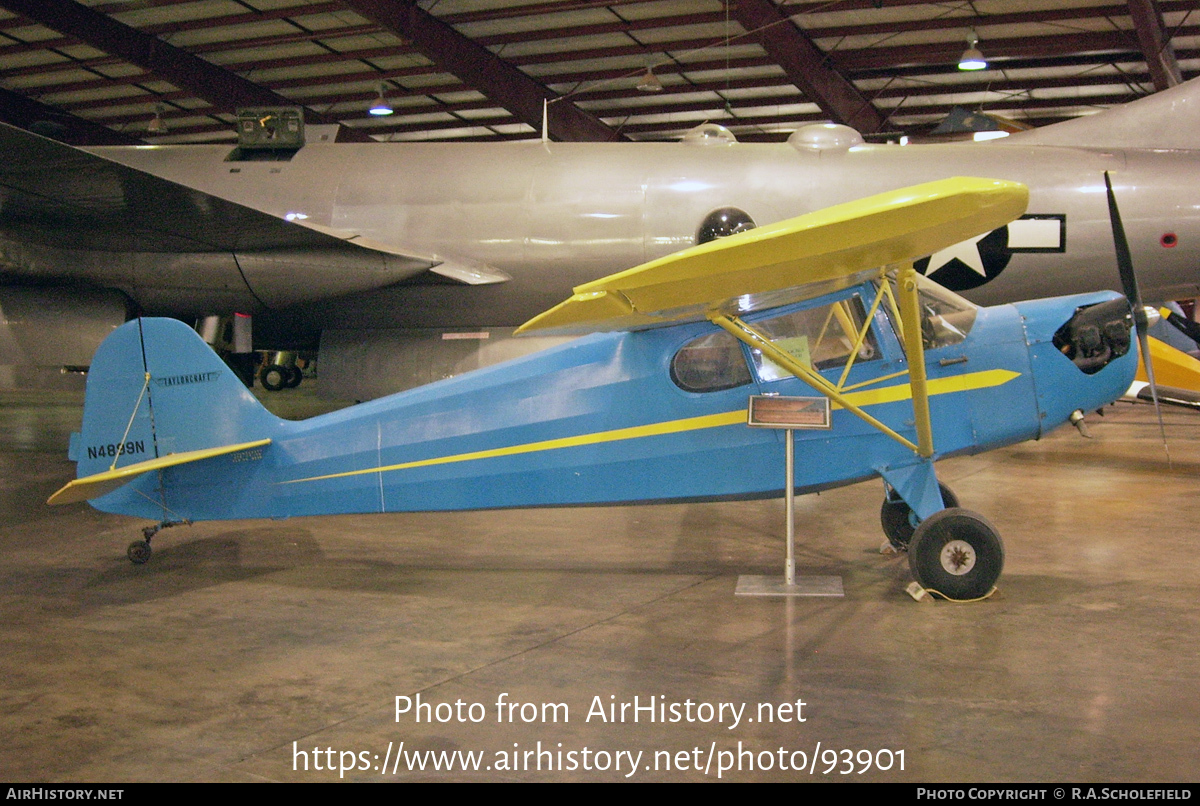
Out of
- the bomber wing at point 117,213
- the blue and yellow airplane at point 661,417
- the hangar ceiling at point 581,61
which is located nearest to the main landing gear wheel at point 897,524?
the blue and yellow airplane at point 661,417

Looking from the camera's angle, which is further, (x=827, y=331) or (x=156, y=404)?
(x=156, y=404)

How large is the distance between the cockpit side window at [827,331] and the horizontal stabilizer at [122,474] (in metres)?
3.16

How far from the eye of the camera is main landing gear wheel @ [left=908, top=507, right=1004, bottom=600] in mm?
5332

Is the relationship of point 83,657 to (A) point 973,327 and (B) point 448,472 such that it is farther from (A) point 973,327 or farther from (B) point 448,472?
(A) point 973,327

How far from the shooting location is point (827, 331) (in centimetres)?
580

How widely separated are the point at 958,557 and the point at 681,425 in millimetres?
1675

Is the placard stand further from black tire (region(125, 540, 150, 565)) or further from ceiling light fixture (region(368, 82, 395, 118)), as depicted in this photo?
→ ceiling light fixture (region(368, 82, 395, 118))

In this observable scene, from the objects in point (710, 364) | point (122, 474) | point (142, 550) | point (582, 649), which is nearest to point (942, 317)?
point (710, 364)

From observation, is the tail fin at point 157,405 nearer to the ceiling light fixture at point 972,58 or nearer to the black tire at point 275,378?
the ceiling light fixture at point 972,58

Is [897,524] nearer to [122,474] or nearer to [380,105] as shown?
[122,474]

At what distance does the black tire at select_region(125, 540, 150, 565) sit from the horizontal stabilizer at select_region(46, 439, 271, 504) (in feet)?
2.12

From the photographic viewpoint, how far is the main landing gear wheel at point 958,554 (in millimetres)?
5332

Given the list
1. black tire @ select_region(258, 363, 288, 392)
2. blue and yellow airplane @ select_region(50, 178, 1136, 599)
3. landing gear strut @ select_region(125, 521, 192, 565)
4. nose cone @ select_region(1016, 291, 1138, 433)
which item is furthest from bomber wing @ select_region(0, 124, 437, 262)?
black tire @ select_region(258, 363, 288, 392)
